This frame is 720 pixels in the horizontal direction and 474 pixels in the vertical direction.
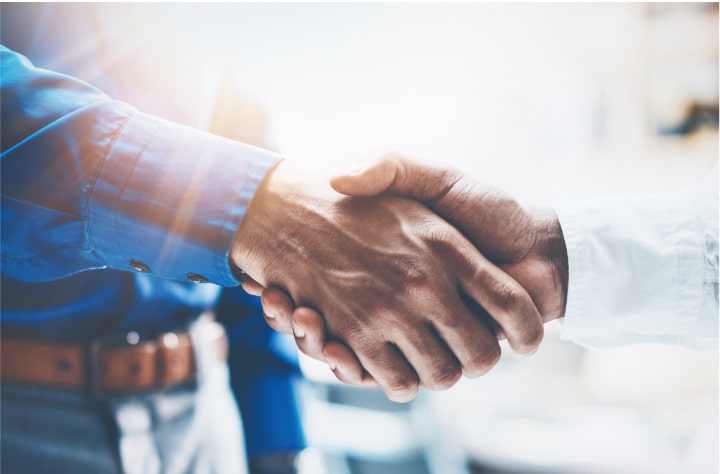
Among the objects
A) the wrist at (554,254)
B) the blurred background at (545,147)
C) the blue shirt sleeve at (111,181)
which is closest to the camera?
the blue shirt sleeve at (111,181)

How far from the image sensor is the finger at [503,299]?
0.66m

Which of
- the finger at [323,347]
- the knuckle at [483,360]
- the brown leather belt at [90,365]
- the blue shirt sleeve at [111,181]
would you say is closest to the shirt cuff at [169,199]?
the blue shirt sleeve at [111,181]

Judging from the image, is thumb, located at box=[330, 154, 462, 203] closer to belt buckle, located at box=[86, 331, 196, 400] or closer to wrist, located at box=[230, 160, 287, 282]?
wrist, located at box=[230, 160, 287, 282]

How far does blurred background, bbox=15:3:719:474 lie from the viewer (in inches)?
44.9

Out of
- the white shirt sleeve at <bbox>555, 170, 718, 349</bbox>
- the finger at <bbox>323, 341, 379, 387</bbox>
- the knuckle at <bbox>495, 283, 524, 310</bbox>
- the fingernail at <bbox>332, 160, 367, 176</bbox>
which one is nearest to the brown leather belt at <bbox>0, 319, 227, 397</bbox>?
the finger at <bbox>323, 341, 379, 387</bbox>

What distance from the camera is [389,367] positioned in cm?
66

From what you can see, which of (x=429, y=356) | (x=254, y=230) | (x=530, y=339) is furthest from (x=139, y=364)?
(x=530, y=339)

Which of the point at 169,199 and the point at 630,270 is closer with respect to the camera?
the point at 169,199

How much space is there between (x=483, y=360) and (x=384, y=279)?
16cm

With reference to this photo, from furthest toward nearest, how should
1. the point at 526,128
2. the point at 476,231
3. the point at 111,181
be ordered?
the point at 526,128
the point at 476,231
the point at 111,181

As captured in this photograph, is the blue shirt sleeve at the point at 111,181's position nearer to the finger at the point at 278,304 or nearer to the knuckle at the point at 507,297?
the finger at the point at 278,304

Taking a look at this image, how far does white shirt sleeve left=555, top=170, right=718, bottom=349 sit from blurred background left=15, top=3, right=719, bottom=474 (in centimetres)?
58

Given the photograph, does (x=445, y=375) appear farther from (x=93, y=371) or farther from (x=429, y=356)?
(x=93, y=371)

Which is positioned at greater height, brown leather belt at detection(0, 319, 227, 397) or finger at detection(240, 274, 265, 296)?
finger at detection(240, 274, 265, 296)
